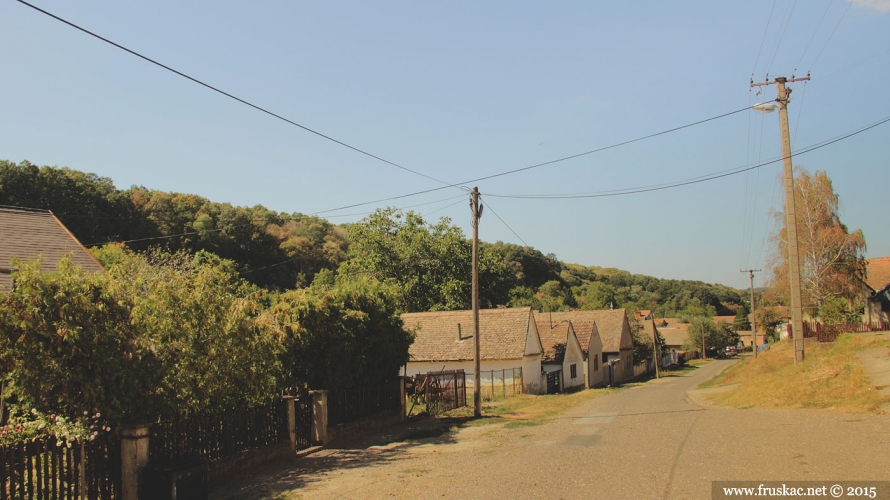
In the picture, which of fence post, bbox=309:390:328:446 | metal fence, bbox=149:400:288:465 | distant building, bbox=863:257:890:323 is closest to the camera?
metal fence, bbox=149:400:288:465

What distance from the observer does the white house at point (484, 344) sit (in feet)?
101

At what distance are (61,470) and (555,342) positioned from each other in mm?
33852

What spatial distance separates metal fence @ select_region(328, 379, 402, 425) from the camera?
15438mm

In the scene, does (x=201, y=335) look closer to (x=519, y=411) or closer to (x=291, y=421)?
(x=291, y=421)

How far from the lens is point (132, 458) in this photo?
899 cm

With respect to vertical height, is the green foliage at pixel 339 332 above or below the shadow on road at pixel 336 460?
above

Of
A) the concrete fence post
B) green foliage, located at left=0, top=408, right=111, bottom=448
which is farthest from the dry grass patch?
green foliage, located at left=0, top=408, right=111, bottom=448

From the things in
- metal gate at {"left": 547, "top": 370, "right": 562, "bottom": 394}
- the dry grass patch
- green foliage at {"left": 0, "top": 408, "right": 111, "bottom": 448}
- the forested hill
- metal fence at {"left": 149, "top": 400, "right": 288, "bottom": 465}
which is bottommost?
metal gate at {"left": 547, "top": 370, "right": 562, "bottom": 394}

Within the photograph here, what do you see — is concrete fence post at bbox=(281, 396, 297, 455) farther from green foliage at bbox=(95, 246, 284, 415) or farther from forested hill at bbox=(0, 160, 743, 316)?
forested hill at bbox=(0, 160, 743, 316)

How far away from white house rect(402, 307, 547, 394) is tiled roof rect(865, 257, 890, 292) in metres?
28.3

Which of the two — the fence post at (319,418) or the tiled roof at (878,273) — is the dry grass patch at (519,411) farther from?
the tiled roof at (878,273)

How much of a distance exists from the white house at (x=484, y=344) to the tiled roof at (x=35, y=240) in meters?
15.5

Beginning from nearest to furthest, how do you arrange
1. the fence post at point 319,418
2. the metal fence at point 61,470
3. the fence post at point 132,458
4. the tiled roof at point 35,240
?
the metal fence at point 61,470 → the fence post at point 132,458 → the fence post at point 319,418 → the tiled roof at point 35,240

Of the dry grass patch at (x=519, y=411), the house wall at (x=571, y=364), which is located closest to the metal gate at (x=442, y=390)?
the dry grass patch at (x=519, y=411)
